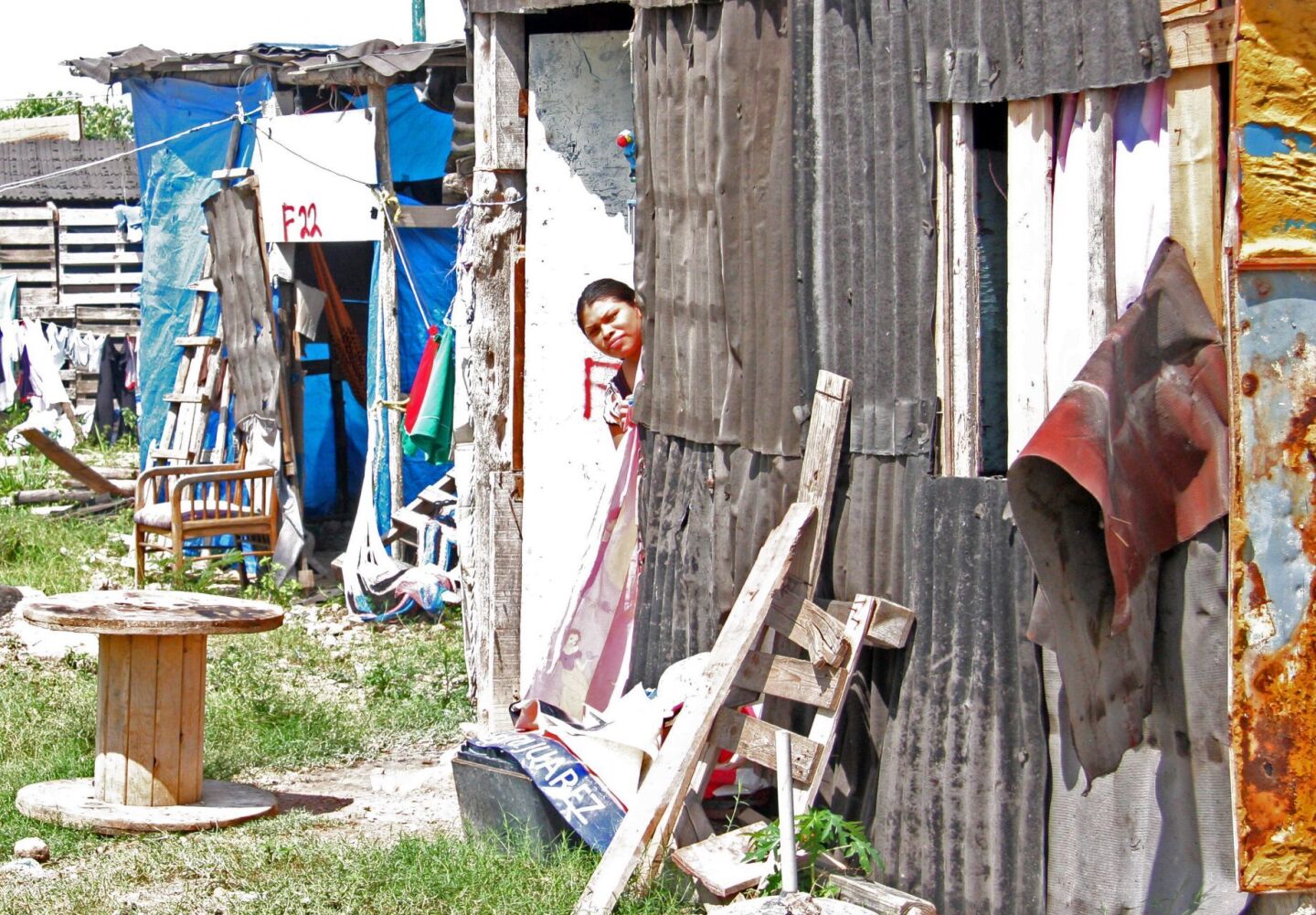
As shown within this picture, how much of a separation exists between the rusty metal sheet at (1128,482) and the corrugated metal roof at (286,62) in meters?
6.91

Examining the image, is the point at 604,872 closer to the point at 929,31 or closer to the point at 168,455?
the point at 929,31

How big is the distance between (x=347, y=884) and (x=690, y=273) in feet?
7.80

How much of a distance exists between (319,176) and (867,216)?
7181 millimetres

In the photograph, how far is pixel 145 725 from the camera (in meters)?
6.05

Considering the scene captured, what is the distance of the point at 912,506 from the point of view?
439 centimetres

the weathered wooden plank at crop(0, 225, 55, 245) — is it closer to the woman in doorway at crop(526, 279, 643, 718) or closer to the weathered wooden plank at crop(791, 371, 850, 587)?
the woman in doorway at crop(526, 279, 643, 718)

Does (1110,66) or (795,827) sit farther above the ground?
(1110,66)

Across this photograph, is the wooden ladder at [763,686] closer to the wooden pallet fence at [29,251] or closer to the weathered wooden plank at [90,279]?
the weathered wooden plank at [90,279]

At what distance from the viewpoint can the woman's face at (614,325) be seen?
6.21 m

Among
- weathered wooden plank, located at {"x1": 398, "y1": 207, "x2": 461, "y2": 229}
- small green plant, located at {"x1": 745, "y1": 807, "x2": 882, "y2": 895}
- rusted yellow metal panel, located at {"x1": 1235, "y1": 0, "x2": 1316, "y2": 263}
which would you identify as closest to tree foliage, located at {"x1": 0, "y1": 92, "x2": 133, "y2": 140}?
weathered wooden plank, located at {"x1": 398, "y1": 207, "x2": 461, "y2": 229}

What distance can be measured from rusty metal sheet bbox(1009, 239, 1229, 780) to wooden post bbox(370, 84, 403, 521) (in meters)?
7.64

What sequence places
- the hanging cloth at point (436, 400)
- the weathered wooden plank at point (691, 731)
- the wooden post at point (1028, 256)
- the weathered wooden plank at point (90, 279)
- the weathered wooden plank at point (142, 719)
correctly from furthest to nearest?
the weathered wooden plank at point (90, 279) → the hanging cloth at point (436, 400) → the weathered wooden plank at point (142, 719) → the weathered wooden plank at point (691, 731) → the wooden post at point (1028, 256)

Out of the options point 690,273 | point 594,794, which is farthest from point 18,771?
point 690,273

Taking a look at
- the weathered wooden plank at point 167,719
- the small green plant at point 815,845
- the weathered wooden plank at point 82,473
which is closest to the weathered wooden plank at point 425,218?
the weathered wooden plank at point 82,473
